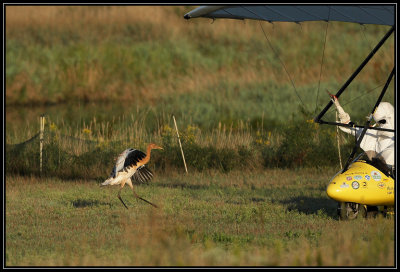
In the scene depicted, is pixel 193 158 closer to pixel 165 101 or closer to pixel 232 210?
pixel 232 210

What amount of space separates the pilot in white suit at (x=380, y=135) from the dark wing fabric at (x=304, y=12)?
5.08 ft

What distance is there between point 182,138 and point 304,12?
546cm

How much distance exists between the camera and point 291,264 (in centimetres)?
871

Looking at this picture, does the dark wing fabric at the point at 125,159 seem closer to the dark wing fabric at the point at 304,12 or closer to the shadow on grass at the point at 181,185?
the dark wing fabric at the point at 304,12

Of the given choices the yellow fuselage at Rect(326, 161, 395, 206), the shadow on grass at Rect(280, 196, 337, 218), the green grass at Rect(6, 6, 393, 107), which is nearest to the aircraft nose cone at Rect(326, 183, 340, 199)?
the yellow fuselage at Rect(326, 161, 395, 206)

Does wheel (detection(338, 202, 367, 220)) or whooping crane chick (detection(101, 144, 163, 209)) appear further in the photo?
whooping crane chick (detection(101, 144, 163, 209))

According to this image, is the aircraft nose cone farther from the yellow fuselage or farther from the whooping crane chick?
the whooping crane chick

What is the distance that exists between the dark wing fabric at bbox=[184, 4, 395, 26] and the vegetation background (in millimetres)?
1184

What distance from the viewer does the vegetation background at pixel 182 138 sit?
10219mm

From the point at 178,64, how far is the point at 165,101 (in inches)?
179

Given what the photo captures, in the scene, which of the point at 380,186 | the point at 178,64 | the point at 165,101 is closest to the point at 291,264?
the point at 380,186

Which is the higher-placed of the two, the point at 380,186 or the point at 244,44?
the point at 244,44

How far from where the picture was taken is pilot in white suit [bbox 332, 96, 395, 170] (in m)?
11.6

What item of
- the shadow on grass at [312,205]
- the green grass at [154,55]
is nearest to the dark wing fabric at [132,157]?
the shadow on grass at [312,205]
